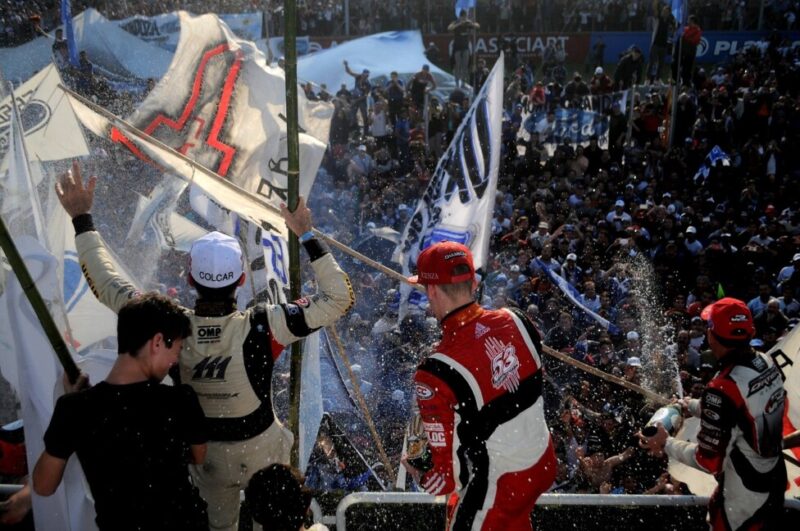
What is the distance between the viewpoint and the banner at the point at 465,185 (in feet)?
22.4

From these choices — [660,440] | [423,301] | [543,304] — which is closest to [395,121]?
[543,304]

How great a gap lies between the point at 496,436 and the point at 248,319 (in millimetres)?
1069

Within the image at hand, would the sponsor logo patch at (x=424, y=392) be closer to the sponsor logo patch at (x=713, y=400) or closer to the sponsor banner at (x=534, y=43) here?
the sponsor logo patch at (x=713, y=400)

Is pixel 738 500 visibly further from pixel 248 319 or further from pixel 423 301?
pixel 423 301

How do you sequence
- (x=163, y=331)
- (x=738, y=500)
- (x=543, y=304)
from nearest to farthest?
(x=163, y=331)
(x=738, y=500)
(x=543, y=304)

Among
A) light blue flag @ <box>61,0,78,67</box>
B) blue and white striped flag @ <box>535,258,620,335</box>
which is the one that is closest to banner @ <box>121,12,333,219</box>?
blue and white striped flag @ <box>535,258,620,335</box>

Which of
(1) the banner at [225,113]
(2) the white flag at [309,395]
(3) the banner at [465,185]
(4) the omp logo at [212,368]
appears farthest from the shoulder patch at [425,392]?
(3) the banner at [465,185]

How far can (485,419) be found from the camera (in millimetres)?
2701

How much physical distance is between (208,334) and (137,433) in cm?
65

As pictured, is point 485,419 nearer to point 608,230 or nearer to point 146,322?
point 146,322

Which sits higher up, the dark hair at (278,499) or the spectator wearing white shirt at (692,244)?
the dark hair at (278,499)

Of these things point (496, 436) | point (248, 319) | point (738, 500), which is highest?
point (248, 319)

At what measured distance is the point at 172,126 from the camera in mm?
5664

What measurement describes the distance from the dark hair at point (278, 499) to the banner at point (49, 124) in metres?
3.62
